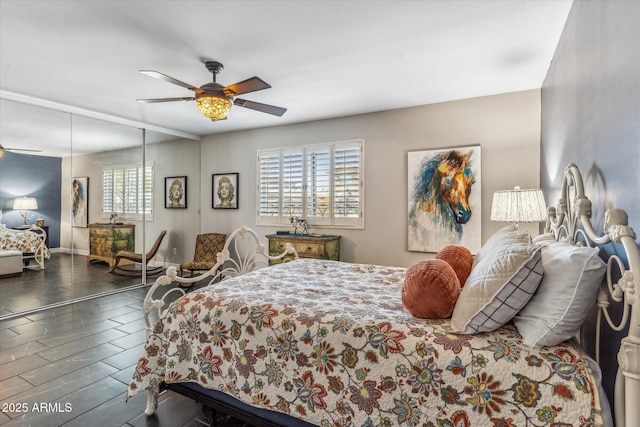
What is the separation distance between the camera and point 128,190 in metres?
4.84

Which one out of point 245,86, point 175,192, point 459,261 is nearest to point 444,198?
point 459,261

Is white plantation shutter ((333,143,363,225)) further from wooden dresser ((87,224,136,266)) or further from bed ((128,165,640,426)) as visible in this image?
wooden dresser ((87,224,136,266))

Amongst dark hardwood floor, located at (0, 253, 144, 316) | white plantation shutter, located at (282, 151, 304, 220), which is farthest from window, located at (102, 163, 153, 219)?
white plantation shutter, located at (282, 151, 304, 220)

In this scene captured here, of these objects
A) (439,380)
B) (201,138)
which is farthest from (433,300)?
(201,138)

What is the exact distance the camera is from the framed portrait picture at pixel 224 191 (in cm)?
553

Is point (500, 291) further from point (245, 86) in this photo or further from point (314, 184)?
point (314, 184)

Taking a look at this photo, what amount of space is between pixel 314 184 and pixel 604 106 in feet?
11.7

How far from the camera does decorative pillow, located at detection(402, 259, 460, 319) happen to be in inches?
60.0

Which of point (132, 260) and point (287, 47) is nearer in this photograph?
point (287, 47)

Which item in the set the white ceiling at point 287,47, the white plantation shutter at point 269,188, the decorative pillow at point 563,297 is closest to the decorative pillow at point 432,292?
the decorative pillow at point 563,297

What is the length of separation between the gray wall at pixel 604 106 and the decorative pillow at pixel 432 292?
1.93 ft

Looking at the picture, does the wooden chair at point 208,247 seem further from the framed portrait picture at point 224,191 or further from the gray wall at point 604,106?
the gray wall at point 604,106

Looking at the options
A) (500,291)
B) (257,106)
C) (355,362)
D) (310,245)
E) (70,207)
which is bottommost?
(355,362)

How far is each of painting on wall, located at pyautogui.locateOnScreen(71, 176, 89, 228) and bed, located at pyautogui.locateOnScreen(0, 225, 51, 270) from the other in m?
0.38
